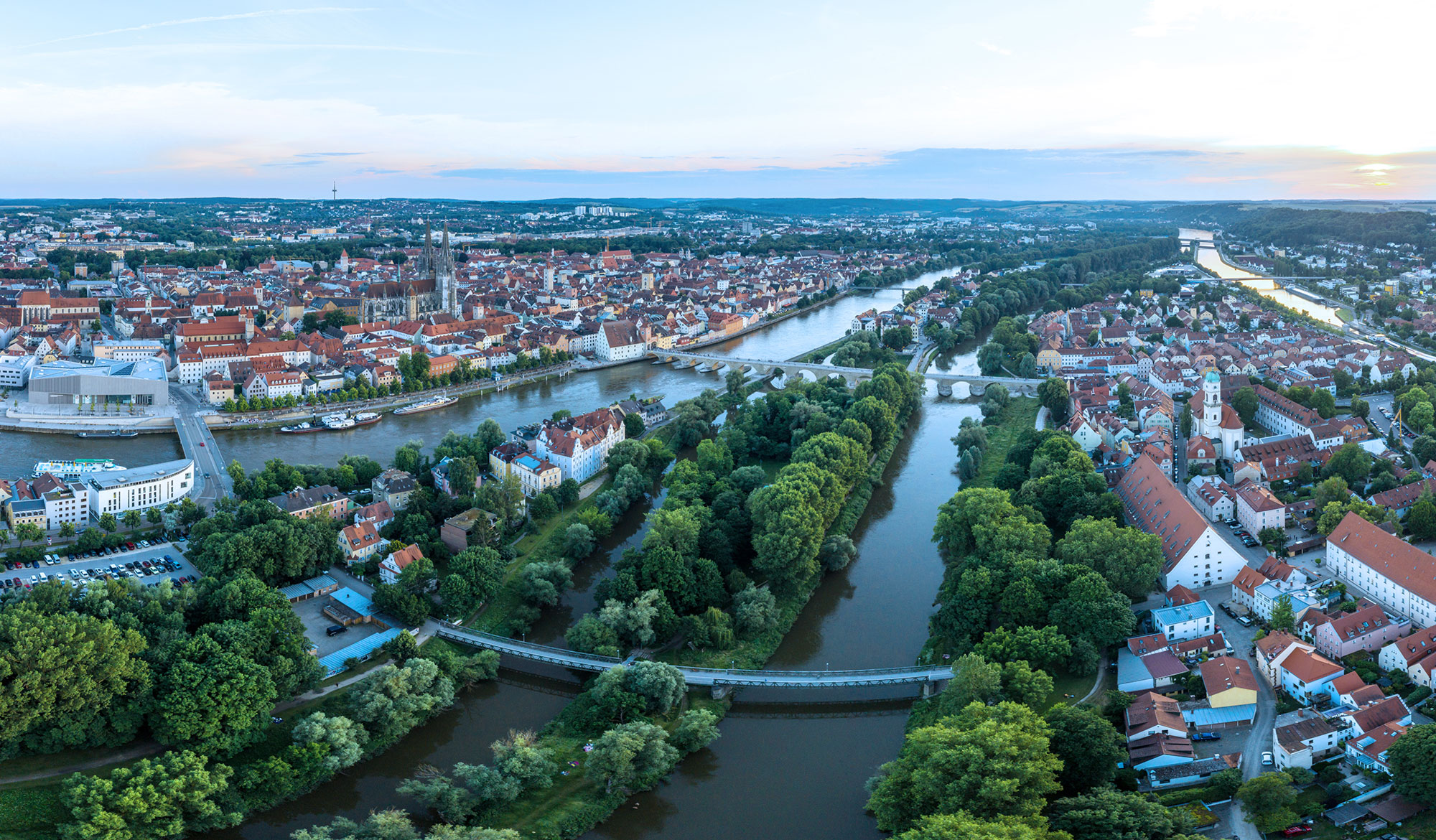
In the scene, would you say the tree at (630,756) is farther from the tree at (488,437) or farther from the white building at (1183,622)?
the tree at (488,437)

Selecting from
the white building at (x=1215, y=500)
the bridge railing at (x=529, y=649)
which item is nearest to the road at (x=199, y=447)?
the bridge railing at (x=529, y=649)

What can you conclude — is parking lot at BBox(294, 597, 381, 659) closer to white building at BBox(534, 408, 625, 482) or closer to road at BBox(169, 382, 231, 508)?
road at BBox(169, 382, 231, 508)

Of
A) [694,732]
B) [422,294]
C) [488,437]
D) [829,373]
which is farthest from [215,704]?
[422,294]

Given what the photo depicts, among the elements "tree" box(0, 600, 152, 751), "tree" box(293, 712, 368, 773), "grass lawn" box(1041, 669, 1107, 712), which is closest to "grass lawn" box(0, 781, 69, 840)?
"tree" box(0, 600, 152, 751)

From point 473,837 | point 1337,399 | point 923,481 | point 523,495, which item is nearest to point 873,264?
point 1337,399

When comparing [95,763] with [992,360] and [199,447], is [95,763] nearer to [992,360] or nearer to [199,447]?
[199,447]

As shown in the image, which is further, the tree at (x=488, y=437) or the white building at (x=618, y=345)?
the white building at (x=618, y=345)
